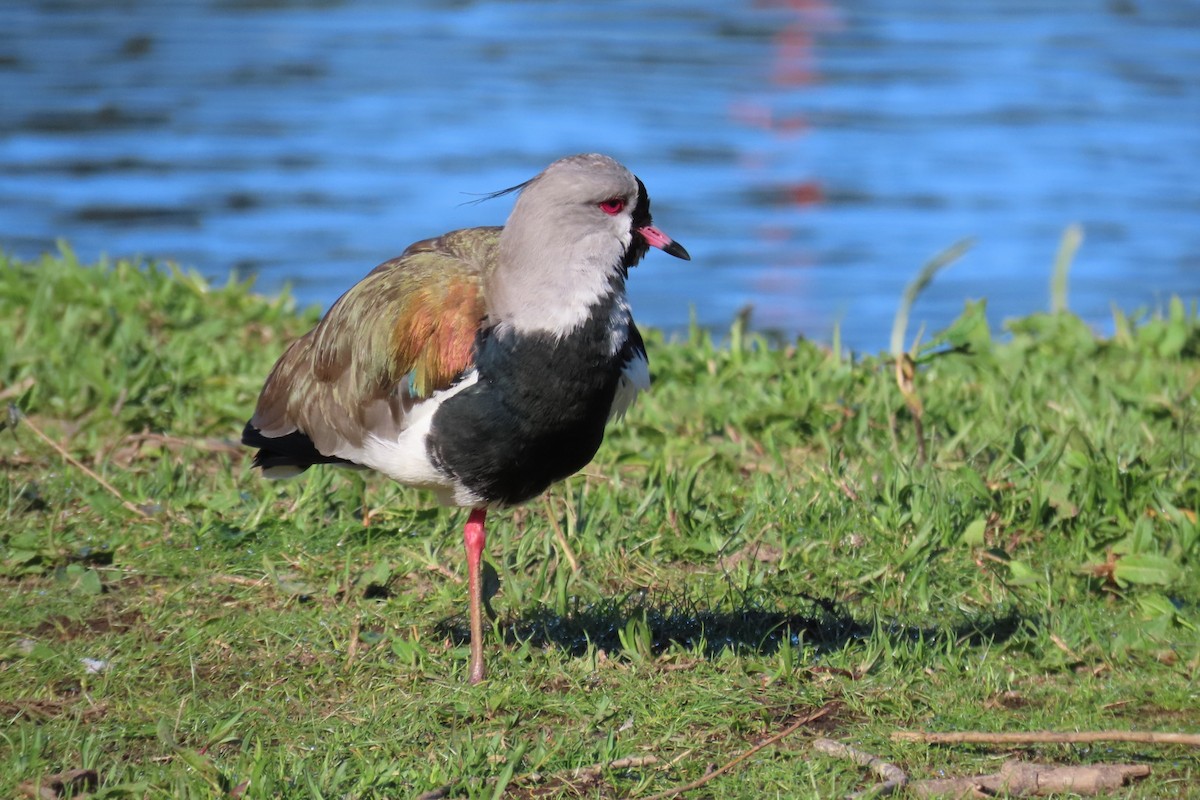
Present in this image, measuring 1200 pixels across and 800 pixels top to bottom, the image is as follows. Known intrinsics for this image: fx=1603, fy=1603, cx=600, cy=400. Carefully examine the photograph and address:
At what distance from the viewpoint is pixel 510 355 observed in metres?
3.80

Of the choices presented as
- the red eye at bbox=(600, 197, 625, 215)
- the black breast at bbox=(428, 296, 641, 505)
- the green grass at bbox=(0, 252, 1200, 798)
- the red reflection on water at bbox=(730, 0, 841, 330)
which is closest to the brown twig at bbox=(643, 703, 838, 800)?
the green grass at bbox=(0, 252, 1200, 798)

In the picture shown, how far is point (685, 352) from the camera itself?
6500 mm

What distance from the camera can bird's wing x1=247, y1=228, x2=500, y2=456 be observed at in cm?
396

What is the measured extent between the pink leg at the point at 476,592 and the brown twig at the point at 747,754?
714mm

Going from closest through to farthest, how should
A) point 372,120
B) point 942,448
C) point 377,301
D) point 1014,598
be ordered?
1. point 377,301
2. point 1014,598
3. point 942,448
4. point 372,120

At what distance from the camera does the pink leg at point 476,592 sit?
13.3ft

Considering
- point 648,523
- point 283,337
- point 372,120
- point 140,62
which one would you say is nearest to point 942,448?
point 648,523

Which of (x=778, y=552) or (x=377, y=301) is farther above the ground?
(x=377, y=301)

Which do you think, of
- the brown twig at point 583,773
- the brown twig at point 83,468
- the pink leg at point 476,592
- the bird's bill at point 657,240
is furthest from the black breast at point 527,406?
the brown twig at point 83,468

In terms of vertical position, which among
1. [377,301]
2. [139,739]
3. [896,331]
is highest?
[377,301]

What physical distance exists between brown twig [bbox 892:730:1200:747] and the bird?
105 centimetres

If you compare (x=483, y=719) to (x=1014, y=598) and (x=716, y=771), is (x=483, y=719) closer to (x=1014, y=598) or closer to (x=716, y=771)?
(x=716, y=771)

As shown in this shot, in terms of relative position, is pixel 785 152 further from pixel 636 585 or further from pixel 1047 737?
pixel 1047 737

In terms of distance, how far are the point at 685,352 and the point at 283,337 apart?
5.52ft
